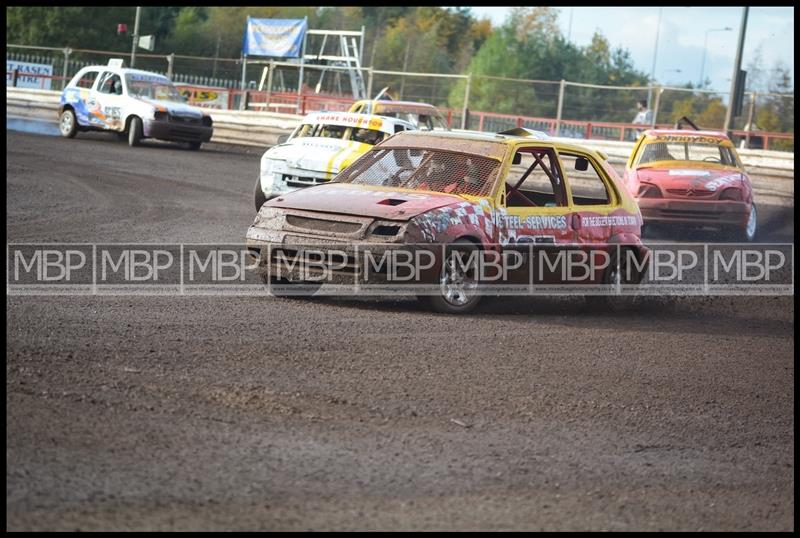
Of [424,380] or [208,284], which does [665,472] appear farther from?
[208,284]

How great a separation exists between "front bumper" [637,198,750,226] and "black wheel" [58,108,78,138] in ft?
46.0

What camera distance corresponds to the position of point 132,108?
24.3 meters

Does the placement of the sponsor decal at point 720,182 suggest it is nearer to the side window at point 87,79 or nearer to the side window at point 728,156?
the side window at point 728,156

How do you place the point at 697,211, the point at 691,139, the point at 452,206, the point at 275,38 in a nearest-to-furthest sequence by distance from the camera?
the point at 452,206 < the point at 697,211 < the point at 691,139 < the point at 275,38

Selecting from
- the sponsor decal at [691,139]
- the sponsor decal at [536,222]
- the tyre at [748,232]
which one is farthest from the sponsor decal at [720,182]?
the sponsor decal at [536,222]

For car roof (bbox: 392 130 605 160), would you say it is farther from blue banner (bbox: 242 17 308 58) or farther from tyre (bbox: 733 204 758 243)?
blue banner (bbox: 242 17 308 58)

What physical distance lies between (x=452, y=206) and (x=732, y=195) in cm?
837

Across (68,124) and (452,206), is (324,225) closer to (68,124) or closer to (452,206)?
(452,206)

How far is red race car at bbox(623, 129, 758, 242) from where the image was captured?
15797 millimetres

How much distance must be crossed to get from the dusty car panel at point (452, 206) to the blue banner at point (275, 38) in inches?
1154

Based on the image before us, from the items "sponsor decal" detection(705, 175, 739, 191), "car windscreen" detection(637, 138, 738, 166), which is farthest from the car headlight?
"car windscreen" detection(637, 138, 738, 166)

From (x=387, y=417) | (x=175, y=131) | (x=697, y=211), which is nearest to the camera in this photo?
(x=387, y=417)

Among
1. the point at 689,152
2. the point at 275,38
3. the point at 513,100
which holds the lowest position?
the point at 689,152

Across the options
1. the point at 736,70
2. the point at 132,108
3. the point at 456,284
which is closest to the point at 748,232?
the point at 456,284
